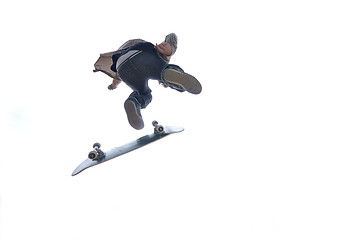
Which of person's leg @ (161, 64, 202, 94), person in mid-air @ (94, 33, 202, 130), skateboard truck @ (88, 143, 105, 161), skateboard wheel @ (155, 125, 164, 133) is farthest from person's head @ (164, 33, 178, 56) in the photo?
skateboard truck @ (88, 143, 105, 161)

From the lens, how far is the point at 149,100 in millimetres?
4152

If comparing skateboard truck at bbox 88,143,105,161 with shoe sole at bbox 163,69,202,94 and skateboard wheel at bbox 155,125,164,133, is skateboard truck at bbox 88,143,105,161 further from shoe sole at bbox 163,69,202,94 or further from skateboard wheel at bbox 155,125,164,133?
shoe sole at bbox 163,69,202,94

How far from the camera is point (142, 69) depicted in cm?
392

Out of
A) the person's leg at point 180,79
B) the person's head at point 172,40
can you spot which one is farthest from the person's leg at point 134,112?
the person's head at point 172,40

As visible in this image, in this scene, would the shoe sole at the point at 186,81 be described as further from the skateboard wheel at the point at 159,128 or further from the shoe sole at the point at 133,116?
the skateboard wheel at the point at 159,128

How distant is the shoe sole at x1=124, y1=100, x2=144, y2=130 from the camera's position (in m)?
3.79

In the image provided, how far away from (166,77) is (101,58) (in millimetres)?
1239

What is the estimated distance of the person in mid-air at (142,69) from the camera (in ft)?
12.4

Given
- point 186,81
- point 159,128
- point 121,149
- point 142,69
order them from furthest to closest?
point 159,128 < point 121,149 < point 142,69 < point 186,81

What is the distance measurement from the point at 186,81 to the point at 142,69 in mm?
749

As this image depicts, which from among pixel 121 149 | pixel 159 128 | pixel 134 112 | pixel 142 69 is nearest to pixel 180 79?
pixel 142 69

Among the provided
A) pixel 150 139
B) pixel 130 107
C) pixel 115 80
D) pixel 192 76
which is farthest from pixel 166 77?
pixel 115 80

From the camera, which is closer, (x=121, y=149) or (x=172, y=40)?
(x=172, y=40)

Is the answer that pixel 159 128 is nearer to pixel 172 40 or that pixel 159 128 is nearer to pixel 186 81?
pixel 186 81
